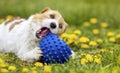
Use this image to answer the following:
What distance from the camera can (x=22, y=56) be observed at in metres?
6.62

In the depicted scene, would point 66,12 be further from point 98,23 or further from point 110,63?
point 110,63

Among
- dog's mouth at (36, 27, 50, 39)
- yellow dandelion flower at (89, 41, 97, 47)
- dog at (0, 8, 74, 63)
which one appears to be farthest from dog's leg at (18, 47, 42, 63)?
yellow dandelion flower at (89, 41, 97, 47)

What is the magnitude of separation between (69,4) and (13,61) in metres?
5.25

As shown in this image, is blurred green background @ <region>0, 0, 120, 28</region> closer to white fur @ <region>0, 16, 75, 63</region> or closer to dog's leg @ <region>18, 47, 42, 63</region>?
white fur @ <region>0, 16, 75, 63</region>

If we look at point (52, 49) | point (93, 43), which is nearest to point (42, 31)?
point (52, 49)

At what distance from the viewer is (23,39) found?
22.3 feet

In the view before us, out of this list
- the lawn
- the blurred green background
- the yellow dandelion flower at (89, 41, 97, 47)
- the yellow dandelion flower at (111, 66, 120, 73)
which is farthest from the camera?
the blurred green background

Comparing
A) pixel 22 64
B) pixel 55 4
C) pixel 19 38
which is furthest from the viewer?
pixel 55 4

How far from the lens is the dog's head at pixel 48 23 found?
6.44 m

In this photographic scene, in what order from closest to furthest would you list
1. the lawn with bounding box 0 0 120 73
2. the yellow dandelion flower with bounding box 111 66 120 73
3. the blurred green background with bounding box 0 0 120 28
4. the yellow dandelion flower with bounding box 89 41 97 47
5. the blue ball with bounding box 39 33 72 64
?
the yellow dandelion flower with bounding box 111 66 120 73
the lawn with bounding box 0 0 120 73
the blue ball with bounding box 39 33 72 64
the yellow dandelion flower with bounding box 89 41 97 47
the blurred green background with bounding box 0 0 120 28

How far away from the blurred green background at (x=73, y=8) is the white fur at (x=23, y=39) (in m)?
3.63

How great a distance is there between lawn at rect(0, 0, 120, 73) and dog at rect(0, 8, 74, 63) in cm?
12

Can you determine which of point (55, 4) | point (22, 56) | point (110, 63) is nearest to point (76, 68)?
point (110, 63)

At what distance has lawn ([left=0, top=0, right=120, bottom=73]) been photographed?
6.02 metres
